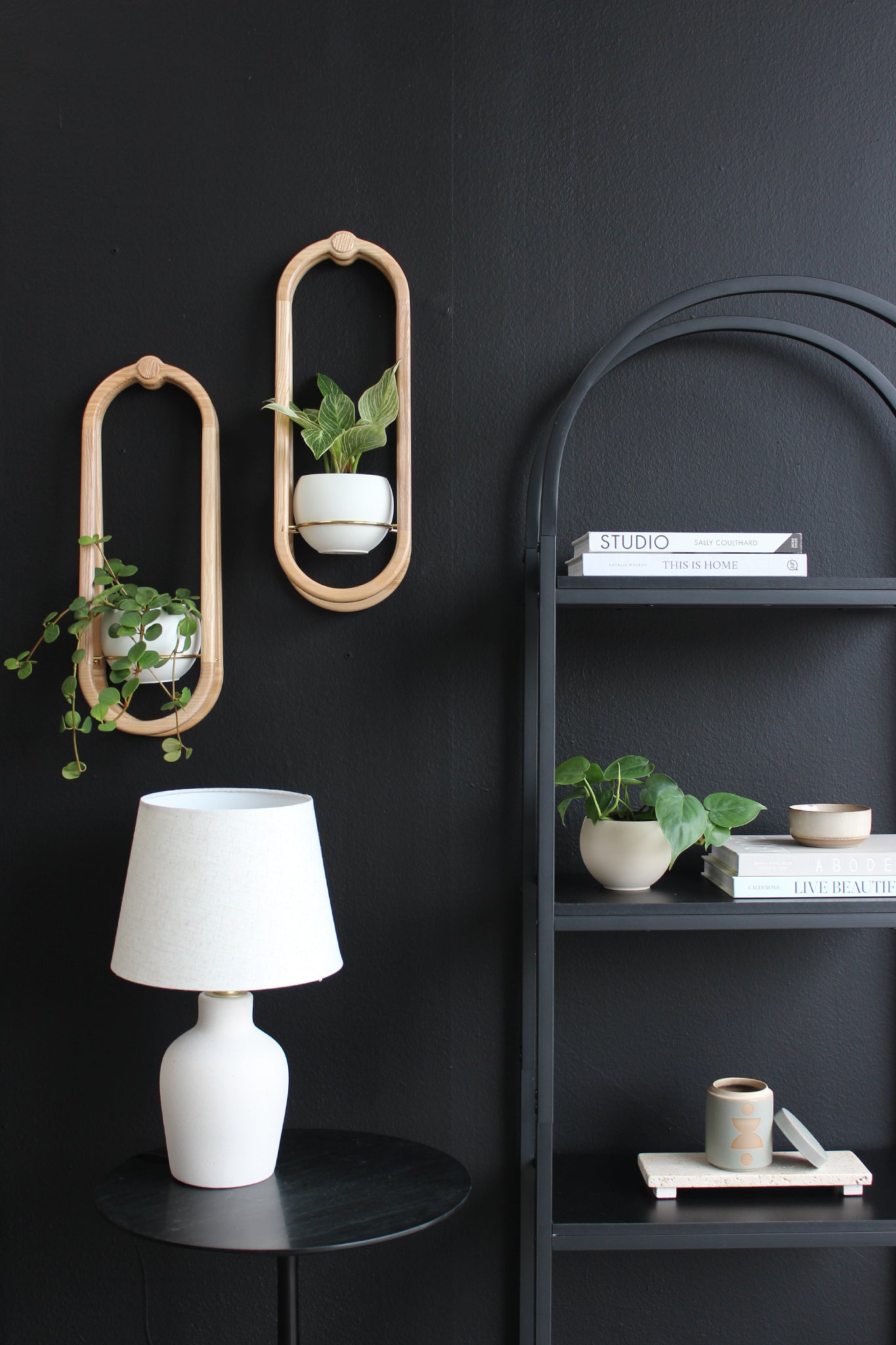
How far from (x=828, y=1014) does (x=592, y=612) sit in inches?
30.2

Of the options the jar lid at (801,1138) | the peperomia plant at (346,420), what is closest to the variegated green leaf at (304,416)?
the peperomia plant at (346,420)

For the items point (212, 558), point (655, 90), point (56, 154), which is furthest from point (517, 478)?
point (56, 154)

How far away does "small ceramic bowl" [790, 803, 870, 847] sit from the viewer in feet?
5.21

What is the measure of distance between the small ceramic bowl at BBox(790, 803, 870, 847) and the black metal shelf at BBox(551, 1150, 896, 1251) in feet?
1.73

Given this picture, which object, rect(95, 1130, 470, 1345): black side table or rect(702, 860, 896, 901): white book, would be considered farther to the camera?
rect(702, 860, 896, 901): white book

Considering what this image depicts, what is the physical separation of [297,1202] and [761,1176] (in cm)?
68

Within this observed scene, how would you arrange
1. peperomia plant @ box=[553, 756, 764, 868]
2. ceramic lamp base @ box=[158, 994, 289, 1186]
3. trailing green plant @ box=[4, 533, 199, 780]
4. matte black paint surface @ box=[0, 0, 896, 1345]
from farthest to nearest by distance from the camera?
matte black paint surface @ box=[0, 0, 896, 1345] → trailing green plant @ box=[4, 533, 199, 780] → peperomia plant @ box=[553, 756, 764, 868] → ceramic lamp base @ box=[158, 994, 289, 1186]

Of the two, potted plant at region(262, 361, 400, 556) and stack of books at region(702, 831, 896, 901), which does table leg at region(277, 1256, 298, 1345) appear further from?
potted plant at region(262, 361, 400, 556)

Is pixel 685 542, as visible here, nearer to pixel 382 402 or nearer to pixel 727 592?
pixel 727 592

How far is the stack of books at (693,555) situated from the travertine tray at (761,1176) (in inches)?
34.6

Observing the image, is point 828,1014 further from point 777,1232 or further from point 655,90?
point 655,90

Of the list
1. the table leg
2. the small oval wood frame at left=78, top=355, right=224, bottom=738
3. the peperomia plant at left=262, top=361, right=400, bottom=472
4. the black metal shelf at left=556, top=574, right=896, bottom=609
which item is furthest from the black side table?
the peperomia plant at left=262, top=361, right=400, bottom=472

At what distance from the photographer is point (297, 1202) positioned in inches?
55.9

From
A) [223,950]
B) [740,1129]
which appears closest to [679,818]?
[740,1129]
